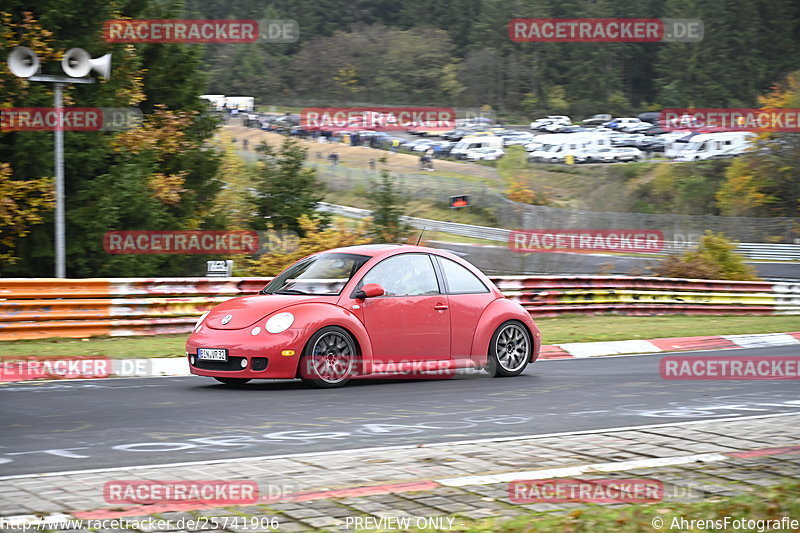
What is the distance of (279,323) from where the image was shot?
10.7 m

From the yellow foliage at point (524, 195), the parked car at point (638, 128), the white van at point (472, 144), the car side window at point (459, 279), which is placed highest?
the parked car at point (638, 128)

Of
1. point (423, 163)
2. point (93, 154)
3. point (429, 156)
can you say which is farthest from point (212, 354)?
point (429, 156)

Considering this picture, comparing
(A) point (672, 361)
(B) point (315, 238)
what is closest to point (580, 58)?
(B) point (315, 238)

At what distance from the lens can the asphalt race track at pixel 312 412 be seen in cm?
744

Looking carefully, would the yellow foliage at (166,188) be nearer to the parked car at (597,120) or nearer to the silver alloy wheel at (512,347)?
the silver alloy wheel at (512,347)

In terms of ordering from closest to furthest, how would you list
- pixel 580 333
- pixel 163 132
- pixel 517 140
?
pixel 580 333
pixel 163 132
pixel 517 140

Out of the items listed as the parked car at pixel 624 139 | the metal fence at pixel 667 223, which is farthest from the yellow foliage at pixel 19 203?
the parked car at pixel 624 139

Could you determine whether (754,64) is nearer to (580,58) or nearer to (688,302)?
(580,58)

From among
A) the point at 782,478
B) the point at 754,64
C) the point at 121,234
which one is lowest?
the point at 782,478

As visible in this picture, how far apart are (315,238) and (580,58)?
81.0m

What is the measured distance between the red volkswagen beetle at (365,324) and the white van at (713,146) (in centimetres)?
6399

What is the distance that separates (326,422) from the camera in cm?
867

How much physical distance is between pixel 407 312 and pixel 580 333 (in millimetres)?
8059

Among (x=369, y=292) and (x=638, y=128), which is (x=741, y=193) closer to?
(x=638, y=128)
